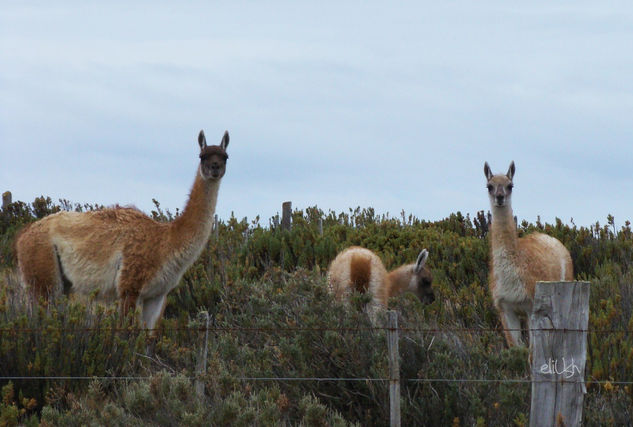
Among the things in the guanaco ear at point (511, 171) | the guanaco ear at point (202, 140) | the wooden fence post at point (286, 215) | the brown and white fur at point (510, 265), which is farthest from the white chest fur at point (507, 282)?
the wooden fence post at point (286, 215)

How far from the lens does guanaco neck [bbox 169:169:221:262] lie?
9.38m

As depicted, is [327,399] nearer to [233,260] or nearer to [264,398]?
[264,398]

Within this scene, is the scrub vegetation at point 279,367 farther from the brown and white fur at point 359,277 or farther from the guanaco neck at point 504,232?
the guanaco neck at point 504,232

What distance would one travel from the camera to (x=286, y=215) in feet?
60.4

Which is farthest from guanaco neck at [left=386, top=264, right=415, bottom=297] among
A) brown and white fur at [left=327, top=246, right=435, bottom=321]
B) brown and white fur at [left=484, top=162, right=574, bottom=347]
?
brown and white fur at [left=484, top=162, right=574, bottom=347]

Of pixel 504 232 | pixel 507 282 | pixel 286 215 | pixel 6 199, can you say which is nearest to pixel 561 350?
pixel 507 282

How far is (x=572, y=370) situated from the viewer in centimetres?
552

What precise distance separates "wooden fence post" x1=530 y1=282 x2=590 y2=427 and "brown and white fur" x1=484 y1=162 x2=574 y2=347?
128 inches

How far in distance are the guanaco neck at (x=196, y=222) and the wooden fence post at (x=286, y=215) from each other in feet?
28.0

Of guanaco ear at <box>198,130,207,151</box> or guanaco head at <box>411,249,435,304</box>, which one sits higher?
guanaco ear at <box>198,130,207,151</box>

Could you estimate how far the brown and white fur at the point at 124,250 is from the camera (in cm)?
928

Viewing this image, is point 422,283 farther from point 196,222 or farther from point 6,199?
point 6,199

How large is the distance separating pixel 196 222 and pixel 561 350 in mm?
4886

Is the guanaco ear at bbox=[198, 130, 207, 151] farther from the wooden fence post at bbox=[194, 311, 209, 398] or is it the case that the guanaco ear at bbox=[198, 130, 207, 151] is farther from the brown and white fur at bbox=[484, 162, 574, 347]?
the wooden fence post at bbox=[194, 311, 209, 398]
